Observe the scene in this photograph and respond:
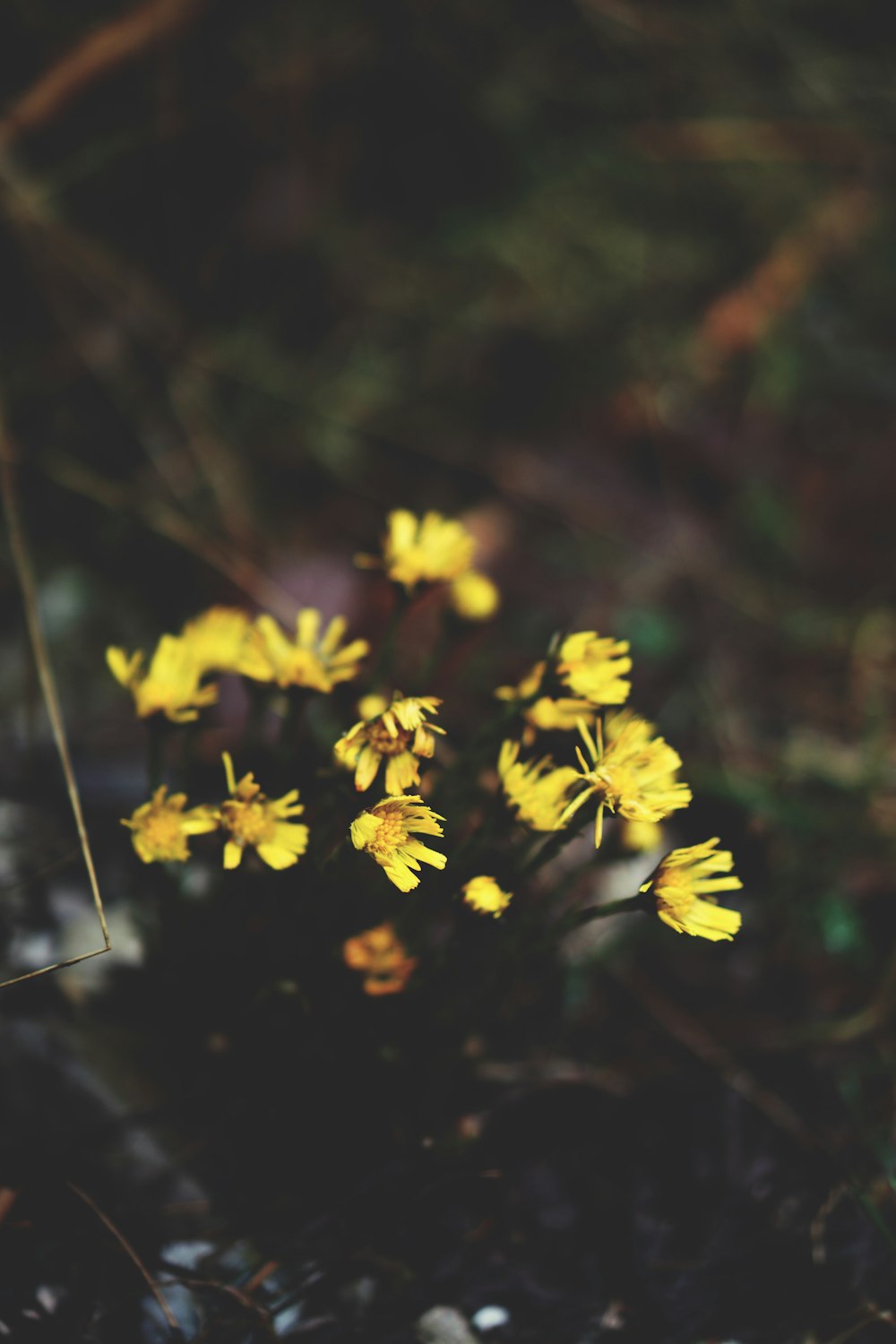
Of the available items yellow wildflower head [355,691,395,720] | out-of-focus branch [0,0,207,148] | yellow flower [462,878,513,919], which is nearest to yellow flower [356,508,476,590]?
yellow wildflower head [355,691,395,720]

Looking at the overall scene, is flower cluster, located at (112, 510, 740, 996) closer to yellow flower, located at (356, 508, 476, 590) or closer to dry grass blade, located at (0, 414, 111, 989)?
yellow flower, located at (356, 508, 476, 590)

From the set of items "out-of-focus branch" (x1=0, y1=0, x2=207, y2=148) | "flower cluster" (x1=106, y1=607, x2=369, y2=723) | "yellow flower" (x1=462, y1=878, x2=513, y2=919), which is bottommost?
"yellow flower" (x1=462, y1=878, x2=513, y2=919)

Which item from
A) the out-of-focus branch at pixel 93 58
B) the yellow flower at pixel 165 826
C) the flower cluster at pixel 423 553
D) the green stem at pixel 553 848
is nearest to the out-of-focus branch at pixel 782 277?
the out-of-focus branch at pixel 93 58

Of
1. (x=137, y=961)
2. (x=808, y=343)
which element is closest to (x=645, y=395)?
(x=808, y=343)

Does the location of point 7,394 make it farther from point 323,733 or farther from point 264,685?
point 264,685

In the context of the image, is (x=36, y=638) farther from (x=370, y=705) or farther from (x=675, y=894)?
(x=675, y=894)

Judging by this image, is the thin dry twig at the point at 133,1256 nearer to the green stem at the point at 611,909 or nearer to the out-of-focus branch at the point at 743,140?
the green stem at the point at 611,909
